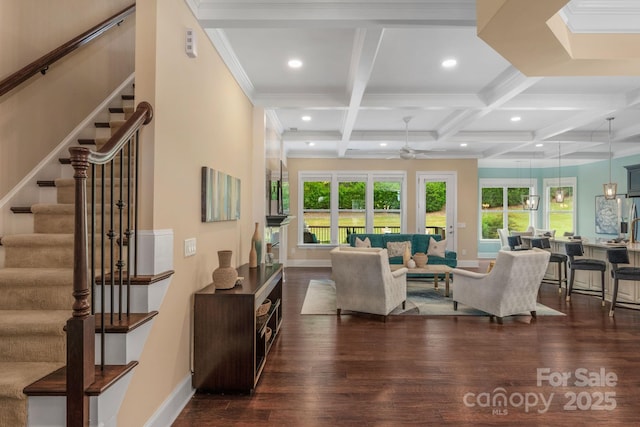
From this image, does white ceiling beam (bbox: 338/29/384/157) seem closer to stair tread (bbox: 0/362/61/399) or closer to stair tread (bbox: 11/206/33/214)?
stair tread (bbox: 11/206/33/214)

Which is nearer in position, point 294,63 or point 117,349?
point 117,349

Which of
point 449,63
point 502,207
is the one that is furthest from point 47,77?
point 502,207

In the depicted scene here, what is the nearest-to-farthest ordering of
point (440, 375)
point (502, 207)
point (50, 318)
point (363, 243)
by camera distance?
point (50, 318), point (440, 375), point (363, 243), point (502, 207)

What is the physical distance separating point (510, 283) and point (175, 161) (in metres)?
4.05

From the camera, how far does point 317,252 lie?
9.32 metres

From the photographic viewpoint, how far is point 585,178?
10.4 m

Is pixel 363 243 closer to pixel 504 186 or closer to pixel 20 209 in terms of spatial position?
pixel 20 209

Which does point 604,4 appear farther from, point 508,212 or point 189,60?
point 508,212

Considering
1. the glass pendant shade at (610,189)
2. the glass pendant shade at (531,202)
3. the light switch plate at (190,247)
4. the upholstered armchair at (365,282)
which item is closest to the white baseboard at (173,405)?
the light switch plate at (190,247)

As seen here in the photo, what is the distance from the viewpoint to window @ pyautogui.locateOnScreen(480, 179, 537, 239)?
11250 mm

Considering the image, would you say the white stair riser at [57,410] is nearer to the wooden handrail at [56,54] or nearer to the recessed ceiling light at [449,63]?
the wooden handrail at [56,54]

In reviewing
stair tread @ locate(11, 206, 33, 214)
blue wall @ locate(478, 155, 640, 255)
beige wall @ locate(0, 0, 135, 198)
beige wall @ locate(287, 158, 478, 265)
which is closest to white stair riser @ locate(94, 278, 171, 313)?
stair tread @ locate(11, 206, 33, 214)

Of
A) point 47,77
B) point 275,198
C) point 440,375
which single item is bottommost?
point 440,375

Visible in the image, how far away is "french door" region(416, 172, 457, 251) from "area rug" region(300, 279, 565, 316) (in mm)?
3163
